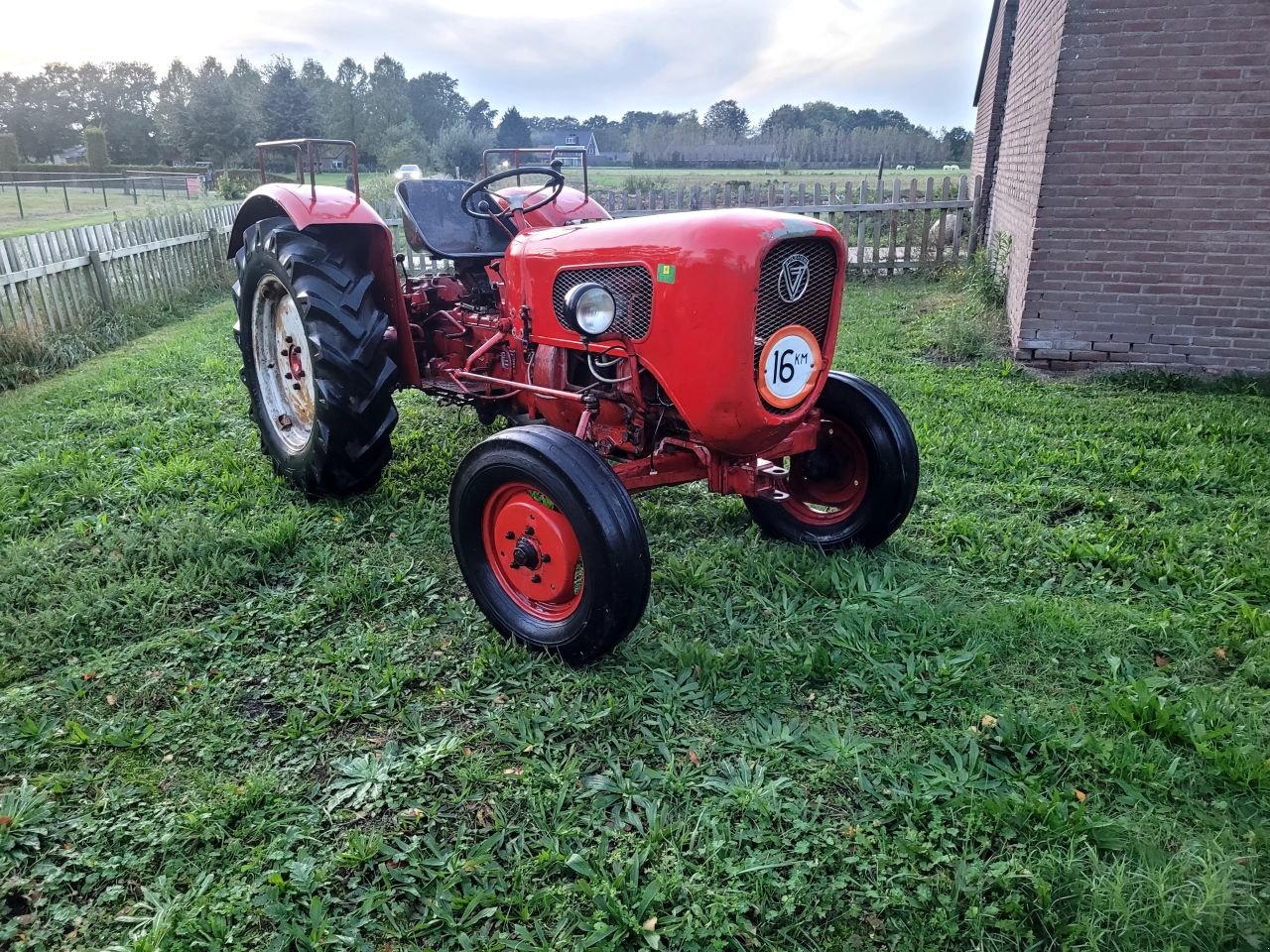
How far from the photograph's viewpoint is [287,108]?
133 ft

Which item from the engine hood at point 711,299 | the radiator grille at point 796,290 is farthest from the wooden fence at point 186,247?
the radiator grille at point 796,290

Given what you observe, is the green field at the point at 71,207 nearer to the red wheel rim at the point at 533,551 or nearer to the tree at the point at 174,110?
the tree at the point at 174,110

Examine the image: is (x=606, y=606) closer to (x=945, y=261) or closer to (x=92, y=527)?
(x=92, y=527)

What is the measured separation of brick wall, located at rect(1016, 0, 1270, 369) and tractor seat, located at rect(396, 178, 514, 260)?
4.04 metres

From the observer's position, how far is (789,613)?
300cm

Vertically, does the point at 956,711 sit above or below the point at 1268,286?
below

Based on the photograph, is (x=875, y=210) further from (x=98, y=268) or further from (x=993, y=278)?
(x=98, y=268)

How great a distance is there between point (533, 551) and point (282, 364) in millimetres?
2263

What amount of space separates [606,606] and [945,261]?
32.2ft

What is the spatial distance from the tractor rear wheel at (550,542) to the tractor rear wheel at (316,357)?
3.25 feet

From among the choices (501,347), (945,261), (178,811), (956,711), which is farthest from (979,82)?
(178,811)

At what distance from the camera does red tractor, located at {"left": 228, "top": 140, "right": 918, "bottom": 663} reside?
254 cm

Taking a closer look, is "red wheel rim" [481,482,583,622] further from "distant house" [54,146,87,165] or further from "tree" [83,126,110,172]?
"distant house" [54,146,87,165]

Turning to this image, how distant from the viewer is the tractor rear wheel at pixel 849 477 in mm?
3193
